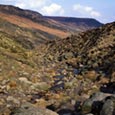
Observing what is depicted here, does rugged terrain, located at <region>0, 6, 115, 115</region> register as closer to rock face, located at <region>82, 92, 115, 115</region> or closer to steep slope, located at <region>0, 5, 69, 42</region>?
rock face, located at <region>82, 92, 115, 115</region>

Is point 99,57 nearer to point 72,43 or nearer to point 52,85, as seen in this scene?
point 52,85

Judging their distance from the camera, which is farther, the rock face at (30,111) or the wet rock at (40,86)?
the wet rock at (40,86)

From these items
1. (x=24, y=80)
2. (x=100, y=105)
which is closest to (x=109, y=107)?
(x=100, y=105)

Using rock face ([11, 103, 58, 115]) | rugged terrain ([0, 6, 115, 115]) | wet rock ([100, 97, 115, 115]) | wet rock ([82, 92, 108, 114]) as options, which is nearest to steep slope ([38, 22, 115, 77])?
rugged terrain ([0, 6, 115, 115])

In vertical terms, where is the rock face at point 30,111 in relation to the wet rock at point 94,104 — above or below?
below

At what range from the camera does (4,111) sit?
23.5 meters

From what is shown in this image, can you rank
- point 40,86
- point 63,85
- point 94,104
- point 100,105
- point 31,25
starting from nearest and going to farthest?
point 100,105 < point 94,104 < point 40,86 < point 63,85 < point 31,25

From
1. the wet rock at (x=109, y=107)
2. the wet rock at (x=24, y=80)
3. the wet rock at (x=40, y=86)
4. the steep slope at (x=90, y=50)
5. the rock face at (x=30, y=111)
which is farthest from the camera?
the steep slope at (x=90, y=50)

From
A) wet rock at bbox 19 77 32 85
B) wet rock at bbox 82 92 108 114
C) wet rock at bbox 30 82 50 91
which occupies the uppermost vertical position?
wet rock at bbox 82 92 108 114

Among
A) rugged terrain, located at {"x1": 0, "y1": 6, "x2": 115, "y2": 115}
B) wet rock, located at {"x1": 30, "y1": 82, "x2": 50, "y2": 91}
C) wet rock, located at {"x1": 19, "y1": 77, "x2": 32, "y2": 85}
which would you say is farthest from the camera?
wet rock, located at {"x1": 19, "y1": 77, "x2": 32, "y2": 85}

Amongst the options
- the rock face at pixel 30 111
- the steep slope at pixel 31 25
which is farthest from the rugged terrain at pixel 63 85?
the steep slope at pixel 31 25

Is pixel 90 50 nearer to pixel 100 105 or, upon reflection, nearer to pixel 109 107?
pixel 100 105

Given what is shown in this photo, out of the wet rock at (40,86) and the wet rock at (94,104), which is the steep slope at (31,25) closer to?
the wet rock at (40,86)

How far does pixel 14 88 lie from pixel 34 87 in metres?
2.40
